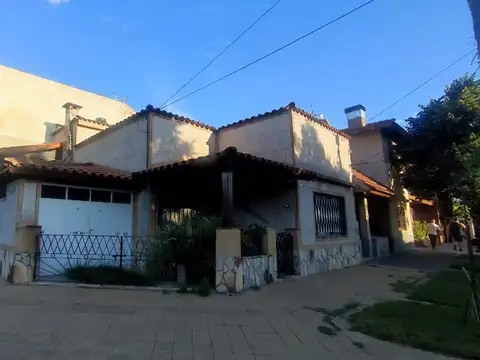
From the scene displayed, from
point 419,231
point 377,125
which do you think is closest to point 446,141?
point 377,125

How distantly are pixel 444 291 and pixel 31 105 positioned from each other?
2435 cm

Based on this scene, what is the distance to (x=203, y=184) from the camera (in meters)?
11.4

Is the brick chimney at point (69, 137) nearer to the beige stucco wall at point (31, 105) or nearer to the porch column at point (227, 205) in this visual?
the beige stucco wall at point (31, 105)

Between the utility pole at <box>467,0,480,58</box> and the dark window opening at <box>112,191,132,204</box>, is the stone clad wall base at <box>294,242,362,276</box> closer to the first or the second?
the dark window opening at <box>112,191,132,204</box>

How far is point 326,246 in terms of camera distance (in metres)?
12.4

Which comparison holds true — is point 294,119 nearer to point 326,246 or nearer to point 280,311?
point 326,246

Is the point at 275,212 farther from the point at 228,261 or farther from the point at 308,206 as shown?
the point at 228,261

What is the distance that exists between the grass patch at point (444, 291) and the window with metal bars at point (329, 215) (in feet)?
12.1

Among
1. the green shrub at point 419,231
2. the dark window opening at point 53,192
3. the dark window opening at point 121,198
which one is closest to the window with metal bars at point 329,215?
the dark window opening at point 121,198

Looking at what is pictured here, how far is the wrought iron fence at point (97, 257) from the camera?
896cm

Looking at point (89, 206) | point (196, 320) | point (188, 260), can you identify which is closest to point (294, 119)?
point (188, 260)

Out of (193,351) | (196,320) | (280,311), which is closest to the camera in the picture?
(193,351)

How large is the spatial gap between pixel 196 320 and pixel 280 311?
1696mm

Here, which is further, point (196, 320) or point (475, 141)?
point (475, 141)
